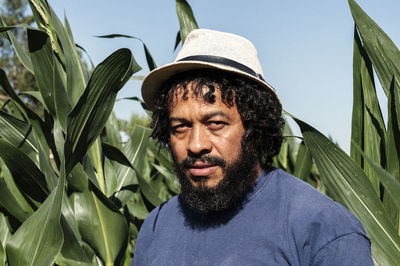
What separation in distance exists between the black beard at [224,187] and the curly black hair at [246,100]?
5cm

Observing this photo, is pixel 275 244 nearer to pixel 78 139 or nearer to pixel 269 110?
pixel 269 110

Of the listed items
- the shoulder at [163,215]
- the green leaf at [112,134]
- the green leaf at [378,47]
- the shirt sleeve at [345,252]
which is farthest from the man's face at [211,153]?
the green leaf at [112,134]

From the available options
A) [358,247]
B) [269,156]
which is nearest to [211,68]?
[269,156]

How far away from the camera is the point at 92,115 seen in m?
1.11

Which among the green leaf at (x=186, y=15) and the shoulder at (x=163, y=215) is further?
the green leaf at (x=186, y=15)

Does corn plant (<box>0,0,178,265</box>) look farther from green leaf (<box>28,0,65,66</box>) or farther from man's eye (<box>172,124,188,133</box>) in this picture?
man's eye (<box>172,124,188,133</box>)

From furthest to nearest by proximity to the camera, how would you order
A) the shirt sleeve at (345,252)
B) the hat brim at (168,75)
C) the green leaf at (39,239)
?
the hat brim at (168,75) < the green leaf at (39,239) < the shirt sleeve at (345,252)

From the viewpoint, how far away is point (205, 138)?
102 cm

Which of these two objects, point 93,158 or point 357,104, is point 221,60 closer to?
point 357,104

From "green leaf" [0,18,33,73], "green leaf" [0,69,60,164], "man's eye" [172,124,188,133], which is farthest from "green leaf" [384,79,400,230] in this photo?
"green leaf" [0,18,33,73]

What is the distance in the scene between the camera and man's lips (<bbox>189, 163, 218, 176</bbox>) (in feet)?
3.38

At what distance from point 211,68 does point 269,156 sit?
27cm

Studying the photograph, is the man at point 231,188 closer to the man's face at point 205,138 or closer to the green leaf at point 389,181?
the man's face at point 205,138

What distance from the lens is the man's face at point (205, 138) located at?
102 centimetres
